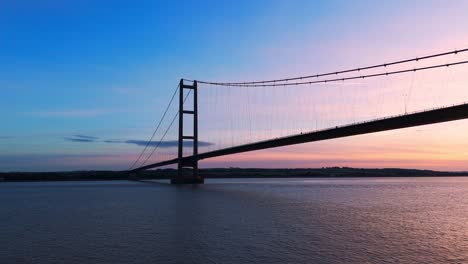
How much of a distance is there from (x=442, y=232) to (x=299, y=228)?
500cm

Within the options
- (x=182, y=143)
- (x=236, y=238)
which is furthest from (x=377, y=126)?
(x=182, y=143)

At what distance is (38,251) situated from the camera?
43.7ft

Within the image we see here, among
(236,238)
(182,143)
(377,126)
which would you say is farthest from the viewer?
(182,143)

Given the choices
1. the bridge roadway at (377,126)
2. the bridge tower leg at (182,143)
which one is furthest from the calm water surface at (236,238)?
the bridge tower leg at (182,143)

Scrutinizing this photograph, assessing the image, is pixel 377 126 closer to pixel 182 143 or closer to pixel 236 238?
pixel 236 238

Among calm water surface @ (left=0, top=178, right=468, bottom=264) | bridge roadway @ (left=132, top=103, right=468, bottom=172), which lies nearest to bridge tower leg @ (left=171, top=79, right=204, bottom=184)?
bridge roadway @ (left=132, top=103, right=468, bottom=172)

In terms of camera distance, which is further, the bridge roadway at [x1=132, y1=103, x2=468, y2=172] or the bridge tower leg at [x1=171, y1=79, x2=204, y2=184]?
the bridge tower leg at [x1=171, y1=79, x2=204, y2=184]

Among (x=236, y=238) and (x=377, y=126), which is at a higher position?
(x=377, y=126)

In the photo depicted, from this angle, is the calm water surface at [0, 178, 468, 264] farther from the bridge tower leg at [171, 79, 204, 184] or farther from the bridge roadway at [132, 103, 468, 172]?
the bridge tower leg at [171, 79, 204, 184]

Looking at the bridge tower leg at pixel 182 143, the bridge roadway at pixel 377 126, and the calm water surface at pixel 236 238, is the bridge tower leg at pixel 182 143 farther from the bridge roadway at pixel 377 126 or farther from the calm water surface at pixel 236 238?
the calm water surface at pixel 236 238

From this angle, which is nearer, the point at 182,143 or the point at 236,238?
the point at 236,238

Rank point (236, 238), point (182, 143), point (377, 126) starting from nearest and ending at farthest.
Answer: point (236, 238) → point (377, 126) → point (182, 143)

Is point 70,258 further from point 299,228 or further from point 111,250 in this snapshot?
point 299,228

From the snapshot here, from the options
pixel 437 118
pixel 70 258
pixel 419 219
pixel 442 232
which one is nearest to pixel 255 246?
pixel 70 258
